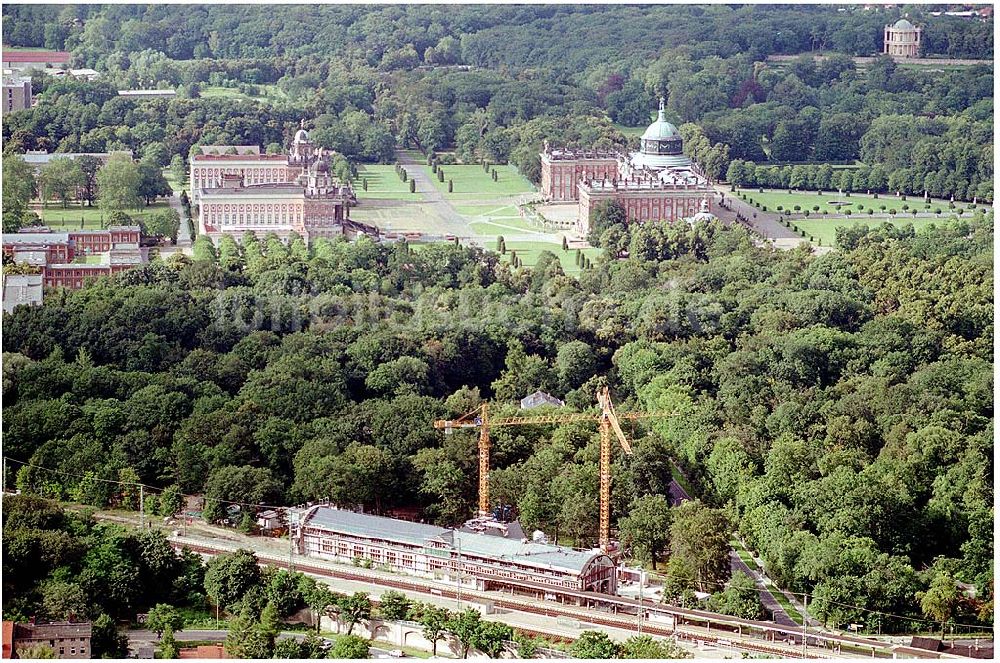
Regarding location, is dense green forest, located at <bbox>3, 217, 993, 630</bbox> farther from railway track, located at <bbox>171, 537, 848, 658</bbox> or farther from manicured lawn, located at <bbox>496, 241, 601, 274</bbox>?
manicured lawn, located at <bbox>496, 241, 601, 274</bbox>

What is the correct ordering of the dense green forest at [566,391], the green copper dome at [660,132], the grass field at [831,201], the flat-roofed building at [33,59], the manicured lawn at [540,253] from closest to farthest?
the dense green forest at [566,391] < the manicured lawn at [540,253] < the grass field at [831,201] < the green copper dome at [660,132] < the flat-roofed building at [33,59]

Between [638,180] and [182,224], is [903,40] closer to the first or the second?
[638,180]

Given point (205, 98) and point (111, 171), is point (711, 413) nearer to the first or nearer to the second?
point (111, 171)

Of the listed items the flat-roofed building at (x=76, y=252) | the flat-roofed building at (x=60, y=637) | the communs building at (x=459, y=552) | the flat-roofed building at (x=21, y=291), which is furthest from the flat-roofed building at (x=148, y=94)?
the flat-roofed building at (x=60, y=637)

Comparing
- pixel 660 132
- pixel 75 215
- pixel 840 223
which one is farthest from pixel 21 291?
pixel 660 132

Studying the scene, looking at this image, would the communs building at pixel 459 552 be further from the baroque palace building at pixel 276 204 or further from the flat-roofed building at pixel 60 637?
the baroque palace building at pixel 276 204
